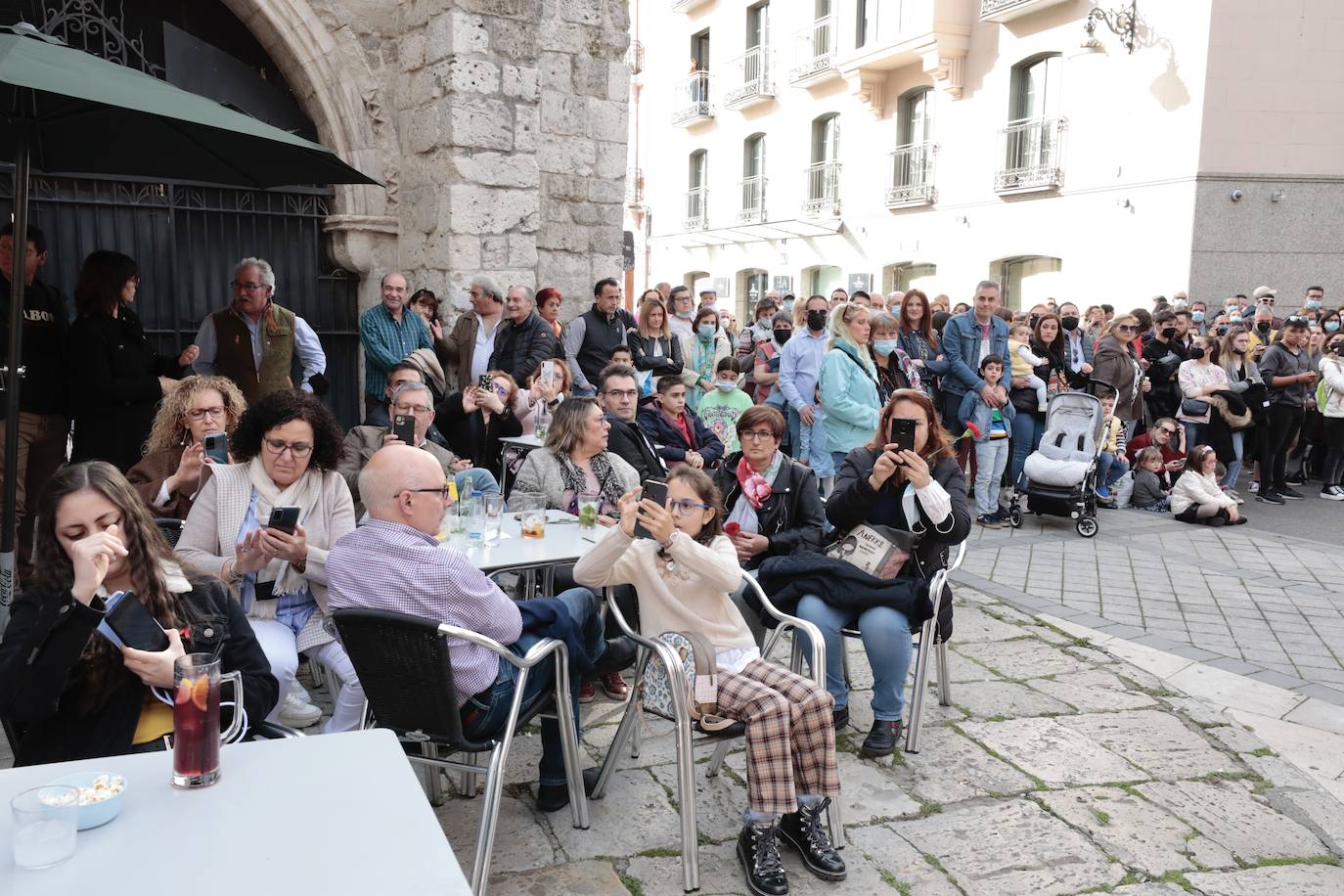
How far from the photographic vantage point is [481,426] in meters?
6.02

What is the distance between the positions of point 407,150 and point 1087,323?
26.6 feet

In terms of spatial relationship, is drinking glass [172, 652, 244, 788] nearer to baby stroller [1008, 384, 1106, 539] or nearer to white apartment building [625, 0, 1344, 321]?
baby stroller [1008, 384, 1106, 539]

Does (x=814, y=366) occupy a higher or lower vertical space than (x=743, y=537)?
higher

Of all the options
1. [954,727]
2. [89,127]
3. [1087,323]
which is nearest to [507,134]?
[89,127]

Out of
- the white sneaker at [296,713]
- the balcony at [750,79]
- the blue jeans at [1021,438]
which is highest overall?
the balcony at [750,79]

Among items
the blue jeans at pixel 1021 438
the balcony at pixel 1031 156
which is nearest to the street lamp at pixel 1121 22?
the balcony at pixel 1031 156

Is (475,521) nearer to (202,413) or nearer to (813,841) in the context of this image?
(202,413)

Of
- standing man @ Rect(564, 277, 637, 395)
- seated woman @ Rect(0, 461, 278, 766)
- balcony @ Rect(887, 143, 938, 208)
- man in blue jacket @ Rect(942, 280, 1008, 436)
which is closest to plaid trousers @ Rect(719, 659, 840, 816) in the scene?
seated woman @ Rect(0, 461, 278, 766)

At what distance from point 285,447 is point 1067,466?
6.27 meters

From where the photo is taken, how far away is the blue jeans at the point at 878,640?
12.3 ft

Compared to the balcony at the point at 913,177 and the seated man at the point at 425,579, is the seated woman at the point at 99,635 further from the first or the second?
the balcony at the point at 913,177

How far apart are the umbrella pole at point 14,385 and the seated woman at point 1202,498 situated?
27.3 ft

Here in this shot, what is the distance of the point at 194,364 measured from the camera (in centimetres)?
585

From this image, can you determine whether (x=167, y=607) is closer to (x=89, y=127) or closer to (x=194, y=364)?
(x=89, y=127)
